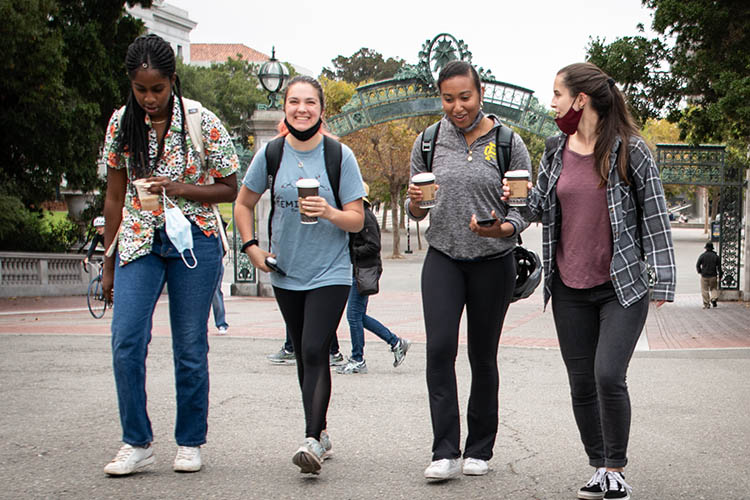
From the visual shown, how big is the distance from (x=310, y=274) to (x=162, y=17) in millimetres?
81461

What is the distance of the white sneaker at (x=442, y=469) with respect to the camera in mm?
4168

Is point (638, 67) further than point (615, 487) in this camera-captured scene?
Yes

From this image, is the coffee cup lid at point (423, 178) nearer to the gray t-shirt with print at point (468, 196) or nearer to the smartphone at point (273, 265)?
the gray t-shirt with print at point (468, 196)

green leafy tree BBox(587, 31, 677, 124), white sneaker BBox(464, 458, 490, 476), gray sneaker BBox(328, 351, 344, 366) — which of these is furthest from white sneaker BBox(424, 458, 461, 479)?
green leafy tree BBox(587, 31, 677, 124)

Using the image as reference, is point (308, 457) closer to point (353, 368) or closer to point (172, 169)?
point (172, 169)

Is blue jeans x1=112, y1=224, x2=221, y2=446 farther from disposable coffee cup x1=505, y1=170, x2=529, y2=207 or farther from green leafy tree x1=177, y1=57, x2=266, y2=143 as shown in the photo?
green leafy tree x1=177, y1=57, x2=266, y2=143

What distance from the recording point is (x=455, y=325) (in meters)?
4.27

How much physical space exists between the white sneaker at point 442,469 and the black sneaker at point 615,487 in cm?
73

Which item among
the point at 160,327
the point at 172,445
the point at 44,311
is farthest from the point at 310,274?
the point at 44,311

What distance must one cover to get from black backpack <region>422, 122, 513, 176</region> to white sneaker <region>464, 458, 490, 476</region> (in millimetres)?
1408

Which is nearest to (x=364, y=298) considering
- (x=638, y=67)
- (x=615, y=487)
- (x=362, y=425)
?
(x=362, y=425)

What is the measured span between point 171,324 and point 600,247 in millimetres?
2063

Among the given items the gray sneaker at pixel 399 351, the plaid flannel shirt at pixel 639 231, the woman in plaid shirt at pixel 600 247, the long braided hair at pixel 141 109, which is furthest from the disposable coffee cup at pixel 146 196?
the gray sneaker at pixel 399 351

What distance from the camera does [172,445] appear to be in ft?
16.1
